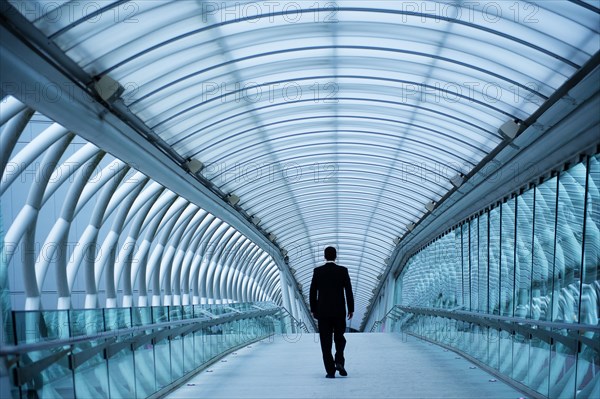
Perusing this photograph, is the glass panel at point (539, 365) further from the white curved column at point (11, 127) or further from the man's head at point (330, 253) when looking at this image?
the white curved column at point (11, 127)

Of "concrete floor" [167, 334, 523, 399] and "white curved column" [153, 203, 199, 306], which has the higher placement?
"white curved column" [153, 203, 199, 306]

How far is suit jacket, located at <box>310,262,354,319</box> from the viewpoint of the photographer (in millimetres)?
11938

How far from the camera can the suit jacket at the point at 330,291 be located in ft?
39.2

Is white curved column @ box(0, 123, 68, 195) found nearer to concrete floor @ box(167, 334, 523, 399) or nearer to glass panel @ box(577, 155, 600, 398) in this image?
concrete floor @ box(167, 334, 523, 399)

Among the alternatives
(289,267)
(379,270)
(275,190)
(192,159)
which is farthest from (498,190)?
(379,270)

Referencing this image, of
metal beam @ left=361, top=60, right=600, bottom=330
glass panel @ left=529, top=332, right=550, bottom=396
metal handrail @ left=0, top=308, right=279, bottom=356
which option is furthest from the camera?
glass panel @ left=529, top=332, right=550, bottom=396

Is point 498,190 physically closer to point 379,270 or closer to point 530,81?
point 530,81

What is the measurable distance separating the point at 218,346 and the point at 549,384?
8.34 meters

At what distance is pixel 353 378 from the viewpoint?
12.3m

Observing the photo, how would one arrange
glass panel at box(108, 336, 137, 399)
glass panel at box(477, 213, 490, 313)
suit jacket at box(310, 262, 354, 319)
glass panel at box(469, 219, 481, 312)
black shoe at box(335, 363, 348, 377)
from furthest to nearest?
glass panel at box(469, 219, 481, 312) < glass panel at box(477, 213, 490, 313) < black shoe at box(335, 363, 348, 377) < suit jacket at box(310, 262, 354, 319) < glass panel at box(108, 336, 137, 399)

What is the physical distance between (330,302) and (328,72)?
4179 mm

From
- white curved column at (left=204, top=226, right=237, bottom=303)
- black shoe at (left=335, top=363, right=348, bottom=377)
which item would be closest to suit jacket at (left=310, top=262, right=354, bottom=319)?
black shoe at (left=335, top=363, right=348, bottom=377)

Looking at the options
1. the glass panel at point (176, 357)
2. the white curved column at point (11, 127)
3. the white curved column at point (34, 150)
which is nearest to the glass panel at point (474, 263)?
the glass panel at point (176, 357)

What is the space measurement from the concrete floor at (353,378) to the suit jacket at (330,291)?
989 mm
